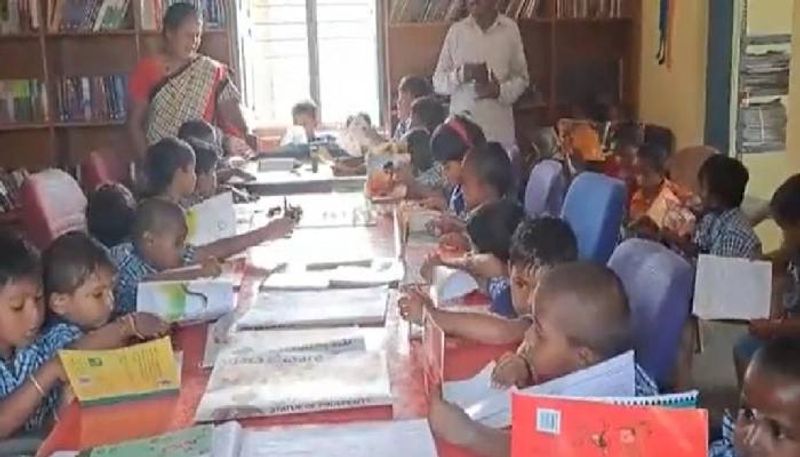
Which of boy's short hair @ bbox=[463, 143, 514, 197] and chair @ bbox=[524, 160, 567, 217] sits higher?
boy's short hair @ bbox=[463, 143, 514, 197]

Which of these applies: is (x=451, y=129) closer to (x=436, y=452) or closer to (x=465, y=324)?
(x=465, y=324)

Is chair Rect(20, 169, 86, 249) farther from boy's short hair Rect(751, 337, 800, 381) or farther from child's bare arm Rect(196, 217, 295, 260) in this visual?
boy's short hair Rect(751, 337, 800, 381)

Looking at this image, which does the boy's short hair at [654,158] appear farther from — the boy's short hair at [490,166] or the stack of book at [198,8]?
the stack of book at [198,8]

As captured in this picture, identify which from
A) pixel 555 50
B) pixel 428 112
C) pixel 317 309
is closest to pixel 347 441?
pixel 317 309

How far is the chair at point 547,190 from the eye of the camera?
10.3ft

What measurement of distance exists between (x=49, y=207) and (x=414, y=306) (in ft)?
4.77

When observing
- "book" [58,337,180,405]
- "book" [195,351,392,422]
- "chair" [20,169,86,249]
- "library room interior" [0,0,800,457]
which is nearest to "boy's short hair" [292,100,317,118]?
"library room interior" [0,0,800,457]

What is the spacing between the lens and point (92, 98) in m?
5.35

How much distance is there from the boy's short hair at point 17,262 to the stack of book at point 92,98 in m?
3.47

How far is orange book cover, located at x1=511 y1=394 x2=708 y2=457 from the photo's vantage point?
113 cm

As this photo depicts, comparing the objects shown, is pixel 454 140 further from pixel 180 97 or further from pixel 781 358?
pixel 781 358

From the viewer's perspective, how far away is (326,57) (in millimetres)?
5734

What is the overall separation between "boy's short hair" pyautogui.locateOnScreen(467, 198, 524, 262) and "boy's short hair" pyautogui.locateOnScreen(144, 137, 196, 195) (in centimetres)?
101

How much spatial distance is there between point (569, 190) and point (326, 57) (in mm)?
3132
